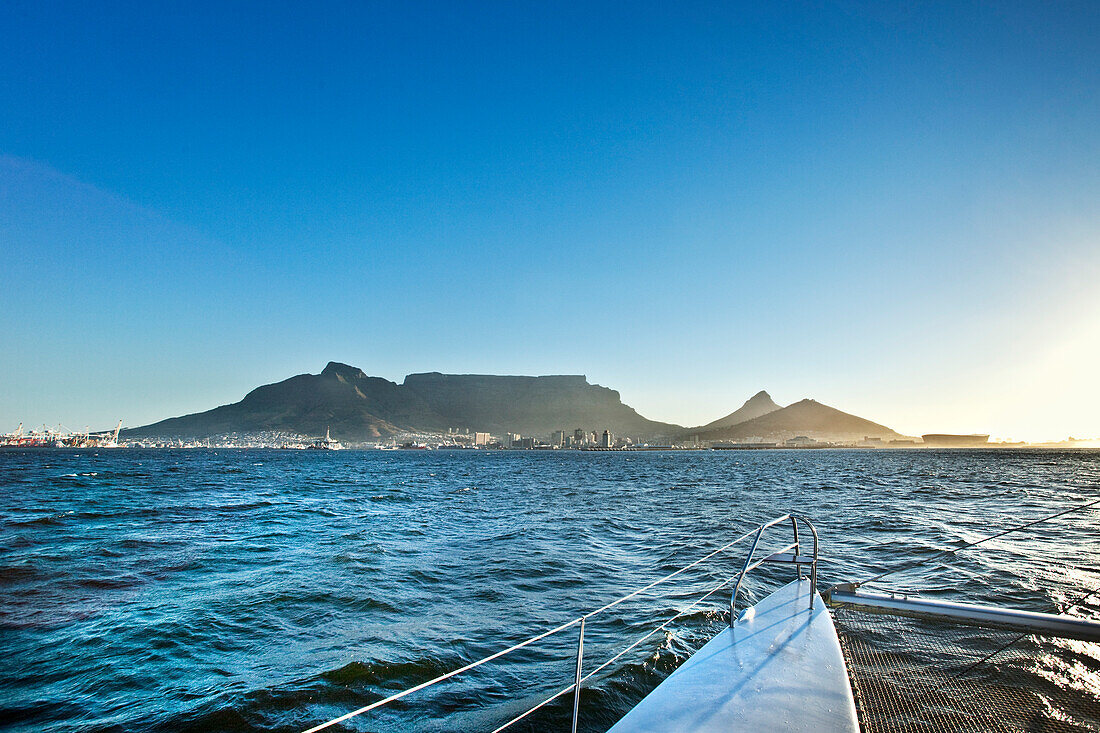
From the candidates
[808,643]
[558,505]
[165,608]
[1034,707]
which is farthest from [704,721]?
[558,505]

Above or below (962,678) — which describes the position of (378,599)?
below

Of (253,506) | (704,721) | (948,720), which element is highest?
(704,721)

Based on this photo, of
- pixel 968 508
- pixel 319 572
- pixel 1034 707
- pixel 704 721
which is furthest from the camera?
pixel 968 508

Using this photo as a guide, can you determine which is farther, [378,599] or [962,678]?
[378,599]

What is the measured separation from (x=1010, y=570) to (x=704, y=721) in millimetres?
13017

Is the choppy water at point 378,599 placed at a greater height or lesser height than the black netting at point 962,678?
lesser

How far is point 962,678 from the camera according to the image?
5840mm

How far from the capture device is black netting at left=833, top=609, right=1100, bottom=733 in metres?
4.75

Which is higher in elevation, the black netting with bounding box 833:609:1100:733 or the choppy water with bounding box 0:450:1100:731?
the black netting with bounding box 833:609:1100:733

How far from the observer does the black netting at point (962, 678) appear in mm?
4746

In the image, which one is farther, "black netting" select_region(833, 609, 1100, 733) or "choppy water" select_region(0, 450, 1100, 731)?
"choppy water" select_region(0, 450, 1100, 731)

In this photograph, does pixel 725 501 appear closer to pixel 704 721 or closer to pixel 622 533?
pixel 622 533

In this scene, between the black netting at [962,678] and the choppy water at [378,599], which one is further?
the choppy water at [378,599]

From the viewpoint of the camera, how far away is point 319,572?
14.4m
